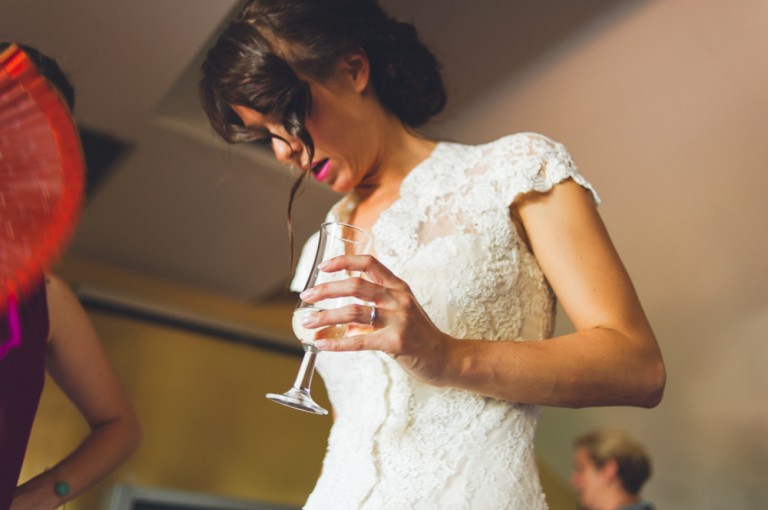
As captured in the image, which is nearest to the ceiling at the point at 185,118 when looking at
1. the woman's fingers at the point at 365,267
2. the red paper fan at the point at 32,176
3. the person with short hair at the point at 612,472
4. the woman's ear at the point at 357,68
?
the woman's ear at the point at 357,68

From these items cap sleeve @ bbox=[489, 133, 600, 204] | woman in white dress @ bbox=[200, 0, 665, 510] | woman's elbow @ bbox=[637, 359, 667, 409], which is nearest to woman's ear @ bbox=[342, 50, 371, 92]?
woman in white dress @ bbox=[200, 0, 665, 510]

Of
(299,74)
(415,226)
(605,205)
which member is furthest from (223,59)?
(605,205)

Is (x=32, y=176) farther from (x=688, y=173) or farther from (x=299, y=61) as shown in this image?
(x=688, y=173)

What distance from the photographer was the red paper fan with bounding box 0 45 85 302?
78 centimetres

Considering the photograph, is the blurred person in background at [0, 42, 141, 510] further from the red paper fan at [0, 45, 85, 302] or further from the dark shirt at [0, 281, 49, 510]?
the red paper fan at [0, 45, 85, 302]

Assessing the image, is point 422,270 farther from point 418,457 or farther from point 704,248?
point 704,248

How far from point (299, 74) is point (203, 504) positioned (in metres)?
2.91

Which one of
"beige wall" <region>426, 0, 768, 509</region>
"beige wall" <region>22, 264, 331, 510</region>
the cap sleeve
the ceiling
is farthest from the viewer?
"beige wall" <region>22, 264, 331, 510</region>

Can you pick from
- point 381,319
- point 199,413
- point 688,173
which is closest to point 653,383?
point 381,319

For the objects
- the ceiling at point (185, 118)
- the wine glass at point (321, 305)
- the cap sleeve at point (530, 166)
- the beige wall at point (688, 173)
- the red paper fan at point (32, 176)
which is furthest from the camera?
the beige wall at point (688, 173)

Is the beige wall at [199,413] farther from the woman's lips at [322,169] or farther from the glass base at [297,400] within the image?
the glass base at [297,400]

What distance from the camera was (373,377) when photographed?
1.15 meters

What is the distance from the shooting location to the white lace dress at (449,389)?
3.43ft

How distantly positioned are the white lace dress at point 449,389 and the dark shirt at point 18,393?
434 millimetres
